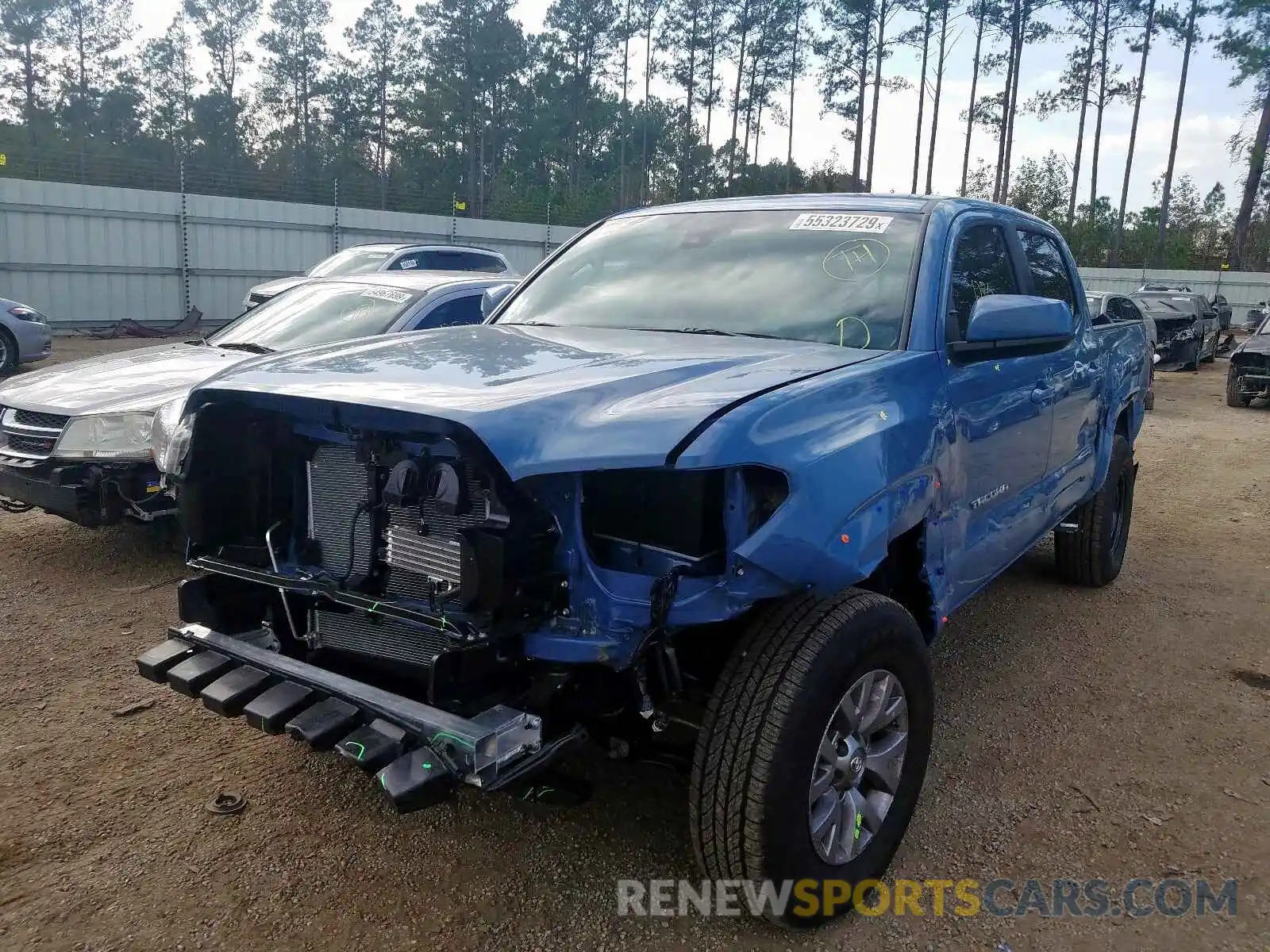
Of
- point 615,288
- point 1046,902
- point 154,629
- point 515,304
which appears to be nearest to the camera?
point 1046,902

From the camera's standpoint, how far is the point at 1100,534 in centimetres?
537

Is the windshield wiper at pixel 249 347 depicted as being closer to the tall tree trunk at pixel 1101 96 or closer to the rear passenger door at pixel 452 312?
the rear passenger door at pixel 452 312

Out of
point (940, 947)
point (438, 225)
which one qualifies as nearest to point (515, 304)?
point (940, 947)

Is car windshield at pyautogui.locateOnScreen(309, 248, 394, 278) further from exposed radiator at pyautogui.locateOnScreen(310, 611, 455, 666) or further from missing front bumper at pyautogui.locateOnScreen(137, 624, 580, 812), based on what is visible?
missing front bumper at pyautogui.locateOnScreen(137, 624, 580, 812)

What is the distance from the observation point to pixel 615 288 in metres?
3.84

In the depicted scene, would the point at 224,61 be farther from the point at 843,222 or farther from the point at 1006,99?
the point at 843,222

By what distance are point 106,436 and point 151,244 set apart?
1586cm

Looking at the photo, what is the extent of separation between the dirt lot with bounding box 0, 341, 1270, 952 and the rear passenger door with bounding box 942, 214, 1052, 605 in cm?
71

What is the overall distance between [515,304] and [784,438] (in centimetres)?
205

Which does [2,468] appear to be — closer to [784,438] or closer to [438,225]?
[784,438]

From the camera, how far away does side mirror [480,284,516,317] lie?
5.52 meters

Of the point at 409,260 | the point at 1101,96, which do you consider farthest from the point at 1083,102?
the point at 409,260

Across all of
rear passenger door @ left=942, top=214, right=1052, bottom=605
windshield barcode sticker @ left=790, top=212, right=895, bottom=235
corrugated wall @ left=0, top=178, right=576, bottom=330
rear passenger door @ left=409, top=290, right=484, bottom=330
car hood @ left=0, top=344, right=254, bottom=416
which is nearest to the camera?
rear passenger door @ left=942, top=214, right=1052, bottom=605

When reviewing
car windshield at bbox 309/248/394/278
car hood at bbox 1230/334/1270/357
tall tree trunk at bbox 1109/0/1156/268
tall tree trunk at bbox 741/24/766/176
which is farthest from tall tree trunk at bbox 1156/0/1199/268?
car windshield at bbox 309/248/394/278
